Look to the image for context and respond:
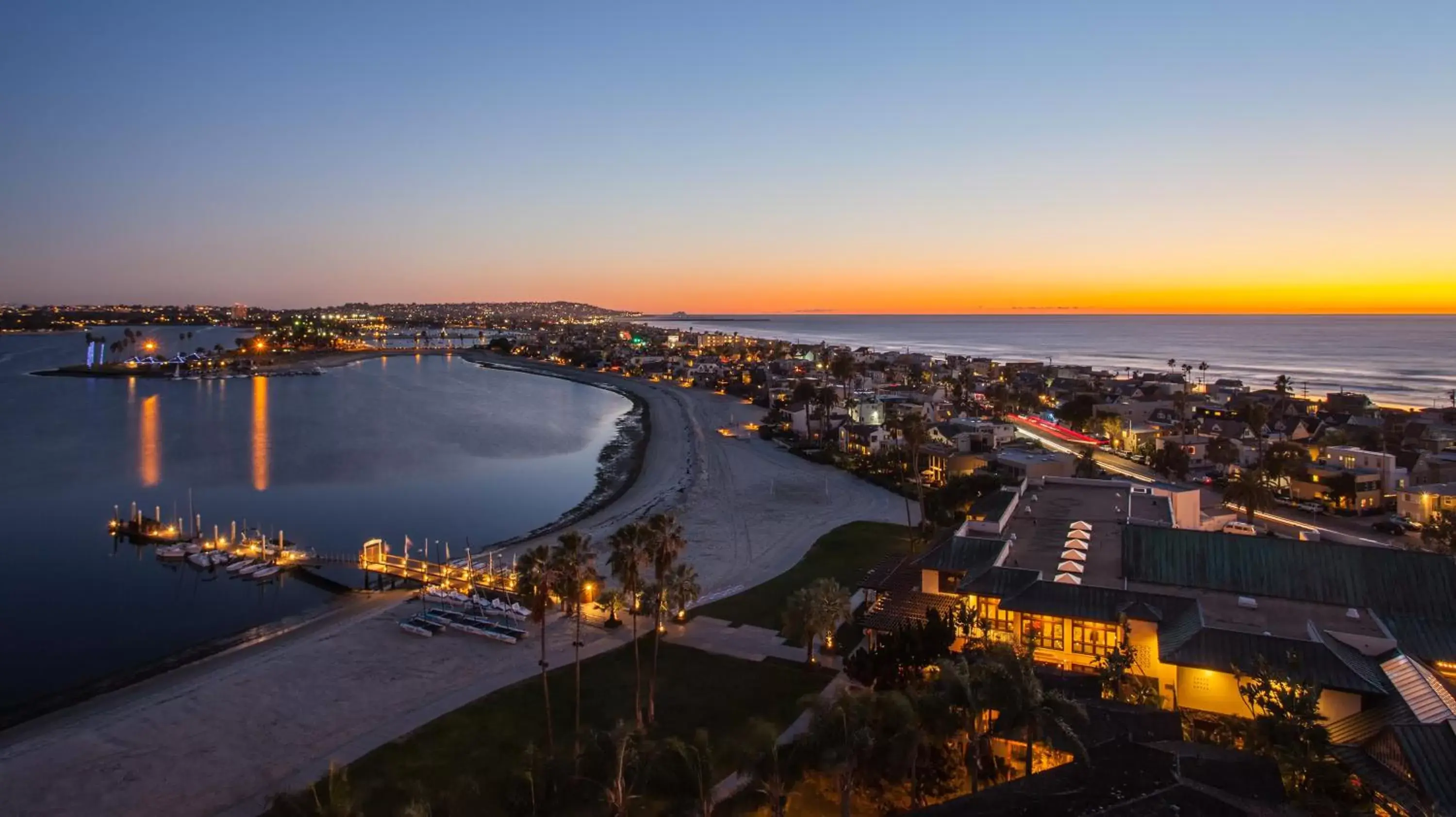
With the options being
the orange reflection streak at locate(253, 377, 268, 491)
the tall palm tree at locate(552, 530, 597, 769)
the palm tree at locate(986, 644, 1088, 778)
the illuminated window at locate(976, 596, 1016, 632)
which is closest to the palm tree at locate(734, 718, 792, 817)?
the palm tree at locate(986, 644, 1088, 778)

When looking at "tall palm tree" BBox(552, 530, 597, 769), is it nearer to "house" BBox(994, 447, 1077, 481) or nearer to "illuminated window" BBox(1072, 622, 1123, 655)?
"illuminated window" BBox(1072, 622, 1123, 655)

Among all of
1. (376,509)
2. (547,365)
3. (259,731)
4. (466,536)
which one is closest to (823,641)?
(259,731)

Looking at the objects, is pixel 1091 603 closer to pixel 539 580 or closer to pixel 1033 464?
pixel 539 580

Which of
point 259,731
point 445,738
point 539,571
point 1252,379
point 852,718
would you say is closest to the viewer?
point 852,718

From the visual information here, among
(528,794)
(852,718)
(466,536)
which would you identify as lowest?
(466,536)

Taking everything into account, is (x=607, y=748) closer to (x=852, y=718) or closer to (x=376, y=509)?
(x=852, y=718)

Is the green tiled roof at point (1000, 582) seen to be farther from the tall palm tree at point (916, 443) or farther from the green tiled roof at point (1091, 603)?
the tall palm tree at point (916, 443)

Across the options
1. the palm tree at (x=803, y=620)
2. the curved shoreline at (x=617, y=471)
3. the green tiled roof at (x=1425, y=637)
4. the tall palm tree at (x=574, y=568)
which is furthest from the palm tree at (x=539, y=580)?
the curved shoreline at (x=617, y=471)

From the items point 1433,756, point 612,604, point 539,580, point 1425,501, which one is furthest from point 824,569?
→ point 1425,501
